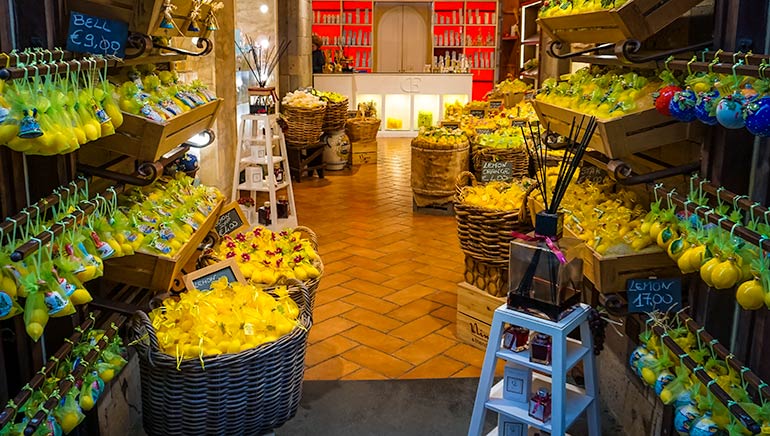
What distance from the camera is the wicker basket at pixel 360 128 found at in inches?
389

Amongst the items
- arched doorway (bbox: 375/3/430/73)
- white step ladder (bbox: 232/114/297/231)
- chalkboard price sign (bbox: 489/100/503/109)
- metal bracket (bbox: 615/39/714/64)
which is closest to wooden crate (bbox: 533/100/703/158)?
metal bracket (bbox: 615/39/714/64)

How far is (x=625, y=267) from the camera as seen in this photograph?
2729 mm

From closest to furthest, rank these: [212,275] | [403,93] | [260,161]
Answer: [212,275]
[260,161]
[403,93]

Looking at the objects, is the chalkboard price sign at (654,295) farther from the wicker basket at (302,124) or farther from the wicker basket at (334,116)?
the wicker basket at (334,116)

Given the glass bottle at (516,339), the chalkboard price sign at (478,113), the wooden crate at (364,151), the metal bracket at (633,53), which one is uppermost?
the metal bracket at (633,53)

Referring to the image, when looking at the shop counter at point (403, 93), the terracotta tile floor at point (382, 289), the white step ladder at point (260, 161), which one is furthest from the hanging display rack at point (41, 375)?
the shop counter at point (403, 93)

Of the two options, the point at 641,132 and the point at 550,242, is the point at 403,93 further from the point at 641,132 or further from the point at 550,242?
the point at 550,242

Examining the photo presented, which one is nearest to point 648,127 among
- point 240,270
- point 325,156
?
point 240,270

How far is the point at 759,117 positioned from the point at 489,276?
7.30 feet

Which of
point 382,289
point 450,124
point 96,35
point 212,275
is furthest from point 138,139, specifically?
point 450,124

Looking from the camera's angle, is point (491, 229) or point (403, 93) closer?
point (491, 229)

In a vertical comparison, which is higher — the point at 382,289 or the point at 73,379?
the point at 73,379

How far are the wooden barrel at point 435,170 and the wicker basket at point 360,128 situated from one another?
9.52 feet

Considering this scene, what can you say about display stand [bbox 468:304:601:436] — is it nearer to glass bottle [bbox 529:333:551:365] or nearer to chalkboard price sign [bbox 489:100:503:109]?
glass bottle [bbox 529:333:551:365]
